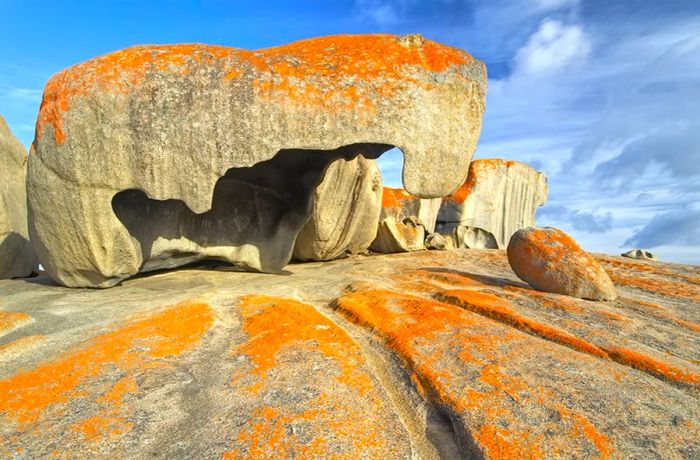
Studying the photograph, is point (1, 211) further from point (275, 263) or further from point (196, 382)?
point (196, 382)

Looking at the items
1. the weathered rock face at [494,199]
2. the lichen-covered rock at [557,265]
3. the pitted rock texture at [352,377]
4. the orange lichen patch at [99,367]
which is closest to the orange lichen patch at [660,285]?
the pitted rock texture at [352,377]

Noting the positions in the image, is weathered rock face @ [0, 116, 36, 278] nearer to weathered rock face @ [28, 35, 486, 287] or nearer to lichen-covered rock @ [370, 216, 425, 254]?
weathered rock face @ [28, 35, 486, 287]

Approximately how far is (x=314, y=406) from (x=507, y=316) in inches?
75.3

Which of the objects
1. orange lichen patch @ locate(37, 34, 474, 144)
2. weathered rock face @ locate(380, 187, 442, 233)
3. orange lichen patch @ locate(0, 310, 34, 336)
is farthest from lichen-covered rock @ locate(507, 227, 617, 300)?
weathered rock face @ locate(380, 187, 442, 233)

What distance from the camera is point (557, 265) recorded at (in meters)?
4.74

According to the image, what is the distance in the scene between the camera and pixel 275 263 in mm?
6309

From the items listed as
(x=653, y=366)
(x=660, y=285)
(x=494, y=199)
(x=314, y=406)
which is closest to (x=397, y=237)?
(x=660, y=285)

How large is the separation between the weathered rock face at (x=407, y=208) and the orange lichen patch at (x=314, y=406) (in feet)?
24.3

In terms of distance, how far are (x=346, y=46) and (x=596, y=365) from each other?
142 inches

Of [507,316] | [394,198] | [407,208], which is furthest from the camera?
[394,198]

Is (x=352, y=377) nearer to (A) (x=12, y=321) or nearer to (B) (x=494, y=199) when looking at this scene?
(A) (x=12, y=321)

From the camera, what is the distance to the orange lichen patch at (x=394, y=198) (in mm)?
10898

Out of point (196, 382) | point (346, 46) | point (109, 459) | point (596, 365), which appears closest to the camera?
point (109, 459)

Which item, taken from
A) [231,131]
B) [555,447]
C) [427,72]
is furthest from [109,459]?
[427,72]
